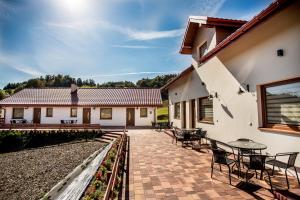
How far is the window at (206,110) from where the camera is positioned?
10.6 metres

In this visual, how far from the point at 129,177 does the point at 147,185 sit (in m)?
0.83

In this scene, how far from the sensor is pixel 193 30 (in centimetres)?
1266

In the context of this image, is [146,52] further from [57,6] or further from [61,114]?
[61,114]

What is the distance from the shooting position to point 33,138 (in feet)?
68.5

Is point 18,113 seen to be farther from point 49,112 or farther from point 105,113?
point 105,113

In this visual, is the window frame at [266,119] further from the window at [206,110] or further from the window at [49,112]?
the window at [49,112]

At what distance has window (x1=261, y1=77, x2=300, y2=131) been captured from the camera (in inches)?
216

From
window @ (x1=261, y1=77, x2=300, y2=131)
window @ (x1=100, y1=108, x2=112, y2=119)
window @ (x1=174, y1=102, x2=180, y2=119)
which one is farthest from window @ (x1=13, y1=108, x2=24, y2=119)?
window @ (x1=261, y1=77, x2=300, y2=131)

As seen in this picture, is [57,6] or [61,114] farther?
[61,114]

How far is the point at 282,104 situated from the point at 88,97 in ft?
79.9

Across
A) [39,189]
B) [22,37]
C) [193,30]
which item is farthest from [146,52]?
[39,189]

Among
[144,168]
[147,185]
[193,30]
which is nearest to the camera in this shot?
[147,185]

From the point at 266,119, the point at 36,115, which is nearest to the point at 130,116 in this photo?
the point at 36,115

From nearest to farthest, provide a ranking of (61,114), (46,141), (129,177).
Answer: (129,177) → (46,141) → (61,114)
